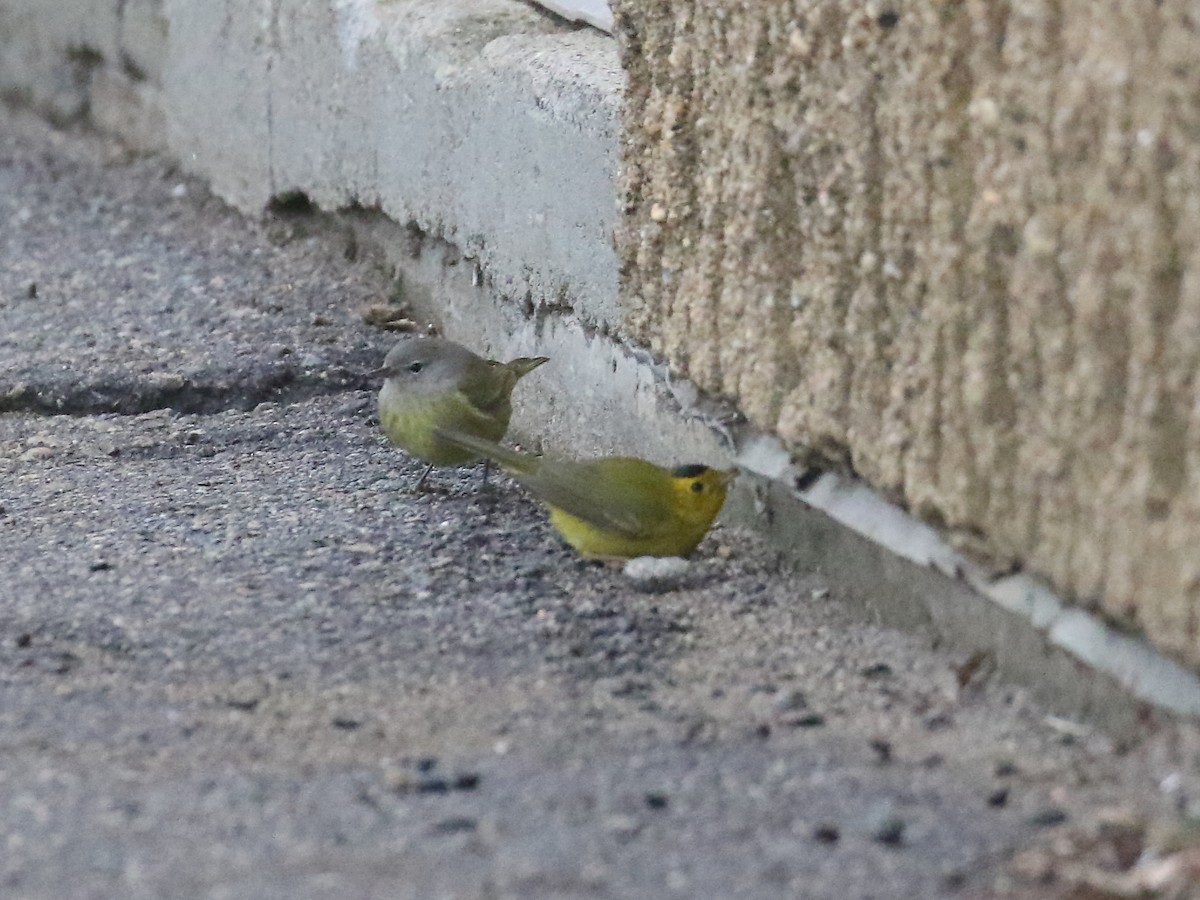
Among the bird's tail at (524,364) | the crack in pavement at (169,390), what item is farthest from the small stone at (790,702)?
the crack in pavement at (169,390)

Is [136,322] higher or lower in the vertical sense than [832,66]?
lower

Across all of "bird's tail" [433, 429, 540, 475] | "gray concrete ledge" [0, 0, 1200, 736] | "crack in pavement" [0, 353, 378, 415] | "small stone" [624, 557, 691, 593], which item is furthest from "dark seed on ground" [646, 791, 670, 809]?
"crack in pavement" [0, 353, 378, 415]

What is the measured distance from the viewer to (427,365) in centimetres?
499

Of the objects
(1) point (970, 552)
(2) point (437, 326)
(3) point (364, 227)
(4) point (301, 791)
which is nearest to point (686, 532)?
(1) point (970, 552)

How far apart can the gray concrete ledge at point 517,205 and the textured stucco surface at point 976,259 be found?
5.1 inches

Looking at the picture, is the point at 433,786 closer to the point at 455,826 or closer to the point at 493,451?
the point at 455,826

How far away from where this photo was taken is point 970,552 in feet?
10.3

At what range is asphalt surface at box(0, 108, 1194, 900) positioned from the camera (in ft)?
8.61

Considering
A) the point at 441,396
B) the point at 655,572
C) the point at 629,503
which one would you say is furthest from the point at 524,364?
the point at 655,572

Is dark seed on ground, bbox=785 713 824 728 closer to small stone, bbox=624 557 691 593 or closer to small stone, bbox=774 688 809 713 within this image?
→ small stone, bbox=774 688 809 713

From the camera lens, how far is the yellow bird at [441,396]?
4.82 m

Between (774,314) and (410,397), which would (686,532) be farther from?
(410,397)

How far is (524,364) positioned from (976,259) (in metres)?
2.13

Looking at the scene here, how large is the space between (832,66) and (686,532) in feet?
3.97
